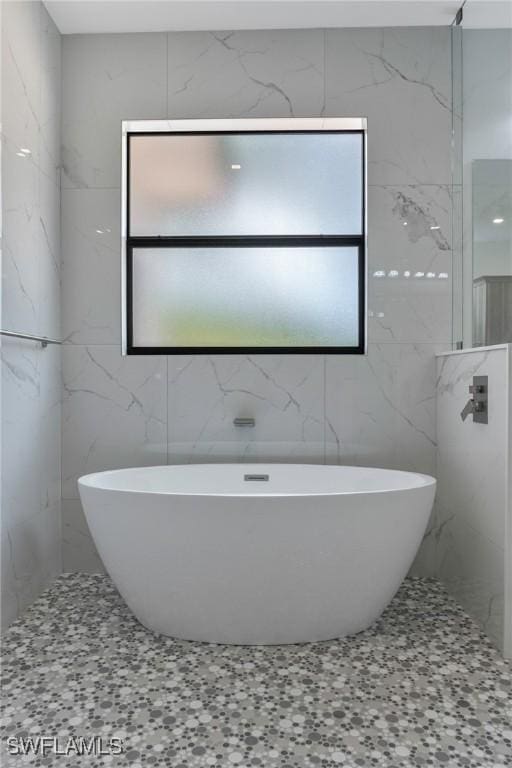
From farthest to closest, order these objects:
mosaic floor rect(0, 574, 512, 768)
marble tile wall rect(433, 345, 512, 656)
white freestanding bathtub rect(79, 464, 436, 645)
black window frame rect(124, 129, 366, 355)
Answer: black window frame rect(124, 129, 366, 355), marble tile wall rect(433, 345, 512, 656), white freestanding bathtub rect(79, 464, 436, 645), mosaic floor rect(0, 574, 512, 768)

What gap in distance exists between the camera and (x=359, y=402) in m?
2.74

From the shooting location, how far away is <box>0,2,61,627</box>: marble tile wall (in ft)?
Answer: 7.20

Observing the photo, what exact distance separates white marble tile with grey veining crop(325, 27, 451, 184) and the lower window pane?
517 millimetres

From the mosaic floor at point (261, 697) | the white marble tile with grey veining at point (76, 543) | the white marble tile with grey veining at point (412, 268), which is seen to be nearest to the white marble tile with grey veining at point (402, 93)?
the white marble tile with grey veining at point (412, 268)

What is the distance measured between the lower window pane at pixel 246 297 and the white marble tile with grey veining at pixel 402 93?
20.4 inches

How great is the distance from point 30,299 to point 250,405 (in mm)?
1155

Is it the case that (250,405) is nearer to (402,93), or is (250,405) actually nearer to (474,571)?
(474,571)

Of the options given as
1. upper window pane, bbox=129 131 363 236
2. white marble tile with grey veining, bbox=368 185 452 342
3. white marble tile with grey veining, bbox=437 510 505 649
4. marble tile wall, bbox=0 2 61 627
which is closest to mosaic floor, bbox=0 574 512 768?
white marble tile with grey veining, bbox=437 510 505 649

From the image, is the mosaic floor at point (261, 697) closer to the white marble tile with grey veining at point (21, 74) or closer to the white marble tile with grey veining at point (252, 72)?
the white marble tile with grey veining at point (21, 74)

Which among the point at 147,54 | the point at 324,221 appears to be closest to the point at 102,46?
the point at 147,54

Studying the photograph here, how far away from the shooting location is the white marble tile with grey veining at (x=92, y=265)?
2.77 metres

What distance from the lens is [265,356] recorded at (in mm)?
2750

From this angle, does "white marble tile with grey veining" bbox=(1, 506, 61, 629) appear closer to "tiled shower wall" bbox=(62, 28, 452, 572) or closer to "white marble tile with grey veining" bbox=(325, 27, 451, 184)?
"tiled shower wall" bbox=(62, 28, 452, 572)

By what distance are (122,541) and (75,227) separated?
5.52 ft
